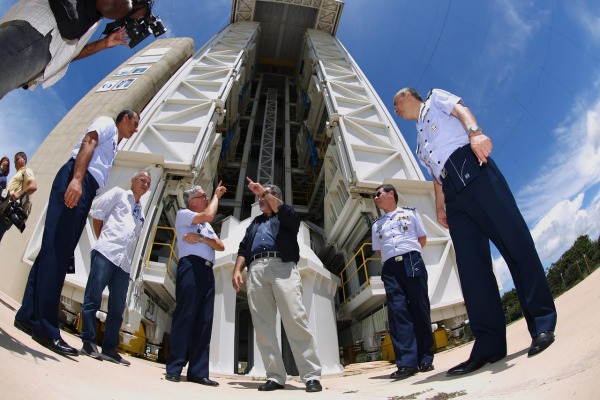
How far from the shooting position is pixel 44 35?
1948 millimetres

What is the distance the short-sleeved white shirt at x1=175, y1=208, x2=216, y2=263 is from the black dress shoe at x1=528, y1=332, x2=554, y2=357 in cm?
215

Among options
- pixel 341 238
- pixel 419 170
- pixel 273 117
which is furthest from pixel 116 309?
pixel 273 117

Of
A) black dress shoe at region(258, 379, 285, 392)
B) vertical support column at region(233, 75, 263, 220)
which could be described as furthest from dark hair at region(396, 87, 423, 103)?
vertical support column at region(233, 75, 263, 220)

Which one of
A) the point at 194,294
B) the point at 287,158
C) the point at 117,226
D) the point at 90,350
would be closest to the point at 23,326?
the point at 90,350

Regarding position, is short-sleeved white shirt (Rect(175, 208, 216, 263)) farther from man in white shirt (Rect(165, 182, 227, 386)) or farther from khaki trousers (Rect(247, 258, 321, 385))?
khaki trousers (Rect(247, 258, 321, 385))

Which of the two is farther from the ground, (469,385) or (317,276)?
(317,276)

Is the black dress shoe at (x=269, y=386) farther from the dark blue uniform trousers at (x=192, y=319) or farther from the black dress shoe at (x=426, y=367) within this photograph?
the black dress shoe at (x=426, y=367)

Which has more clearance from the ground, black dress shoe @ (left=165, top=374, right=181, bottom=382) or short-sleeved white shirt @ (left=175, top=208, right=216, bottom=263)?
short-sleeved white shirt @ (left=175, top=208, right=216, bottom=263)

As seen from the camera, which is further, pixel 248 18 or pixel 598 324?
pixel 248 18

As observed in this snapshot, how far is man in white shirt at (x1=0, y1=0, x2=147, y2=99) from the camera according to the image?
5.73 ft

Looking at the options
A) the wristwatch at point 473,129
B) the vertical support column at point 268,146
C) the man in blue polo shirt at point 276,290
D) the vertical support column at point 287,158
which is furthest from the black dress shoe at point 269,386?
the vertical support column at point 268,146

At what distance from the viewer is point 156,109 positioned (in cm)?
912

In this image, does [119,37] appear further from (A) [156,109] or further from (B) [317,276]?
(A) [156,109]

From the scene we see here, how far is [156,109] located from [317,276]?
5.93 m
